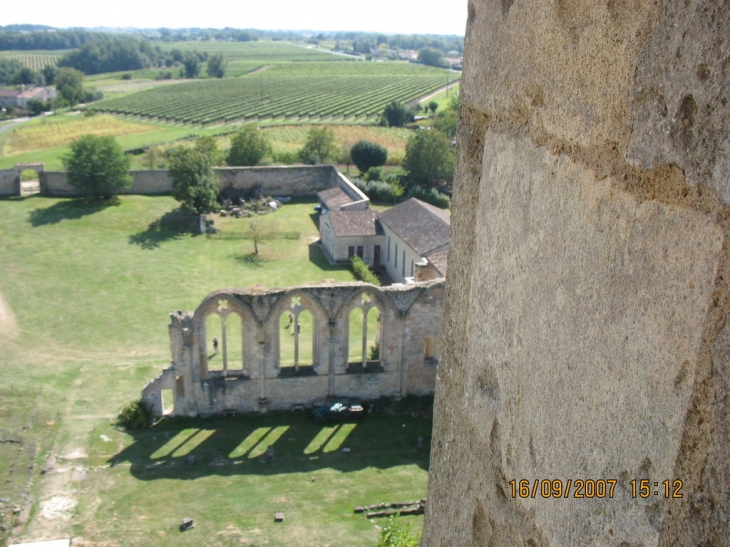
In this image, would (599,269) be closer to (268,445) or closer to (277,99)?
(268,445)

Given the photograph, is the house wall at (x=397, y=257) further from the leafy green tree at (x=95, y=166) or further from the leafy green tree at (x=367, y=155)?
the leafy green tree at (x=367, y=155)

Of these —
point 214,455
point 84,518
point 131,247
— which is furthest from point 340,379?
point 131,247

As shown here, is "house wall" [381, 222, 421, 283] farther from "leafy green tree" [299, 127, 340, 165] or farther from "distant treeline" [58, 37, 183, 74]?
"distant treeline" [58, 37, 183, 74]

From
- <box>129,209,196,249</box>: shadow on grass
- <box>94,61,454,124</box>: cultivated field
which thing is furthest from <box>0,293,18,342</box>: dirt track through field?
<box>94,61,454,124</box>: cultivated field

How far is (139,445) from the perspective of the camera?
21.8 m

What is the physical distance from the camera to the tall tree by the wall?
43.6m

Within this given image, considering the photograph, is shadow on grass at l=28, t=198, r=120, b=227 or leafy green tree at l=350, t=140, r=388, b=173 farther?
leafy green tree at l=350, t=140, r=388, b=173

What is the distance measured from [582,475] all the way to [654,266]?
2.51 feet

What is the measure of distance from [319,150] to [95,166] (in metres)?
18.0

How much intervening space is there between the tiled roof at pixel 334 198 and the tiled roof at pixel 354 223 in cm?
289

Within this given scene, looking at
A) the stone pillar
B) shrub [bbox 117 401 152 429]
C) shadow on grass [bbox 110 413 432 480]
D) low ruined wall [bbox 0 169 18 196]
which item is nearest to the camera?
shadow on grass [bbox 110 413 432 480]

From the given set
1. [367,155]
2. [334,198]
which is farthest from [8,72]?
[334,198]

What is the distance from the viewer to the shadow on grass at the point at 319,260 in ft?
124
